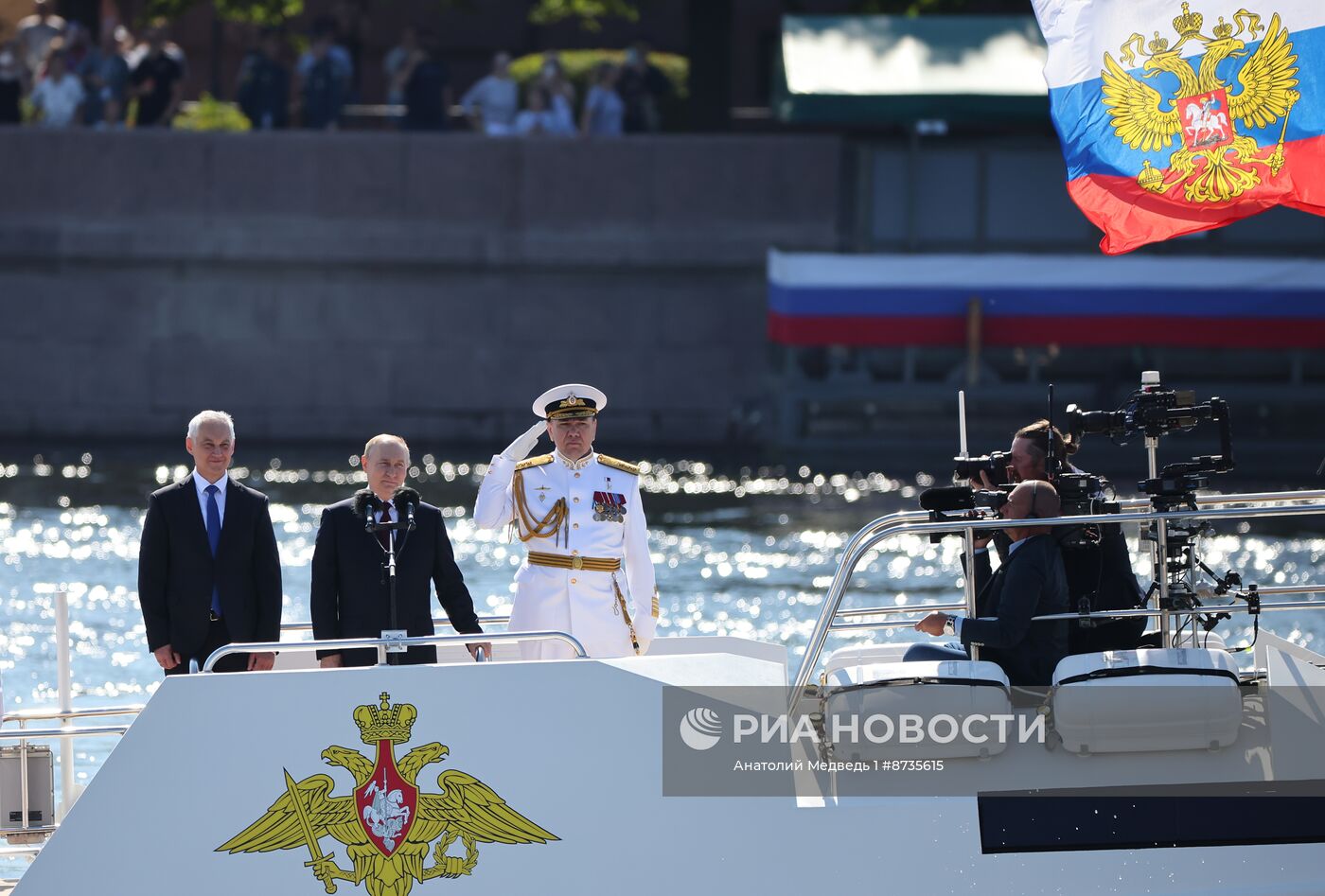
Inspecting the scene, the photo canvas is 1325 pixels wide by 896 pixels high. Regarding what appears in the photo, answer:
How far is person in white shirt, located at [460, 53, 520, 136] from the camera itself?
22.1 metres

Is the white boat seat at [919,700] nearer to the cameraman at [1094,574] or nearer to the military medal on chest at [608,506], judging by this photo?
the cameraman at [1094,574]

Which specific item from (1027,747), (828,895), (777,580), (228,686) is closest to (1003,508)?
(1027,747)

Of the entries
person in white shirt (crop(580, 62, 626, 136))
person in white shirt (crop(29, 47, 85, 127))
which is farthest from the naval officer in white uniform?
person in white shirt (crop(29, 47, 85, 127))

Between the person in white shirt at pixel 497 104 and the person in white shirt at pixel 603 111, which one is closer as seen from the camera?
the person in white shirt at pixel 603 111

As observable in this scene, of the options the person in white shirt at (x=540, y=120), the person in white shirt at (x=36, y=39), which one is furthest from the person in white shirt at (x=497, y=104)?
the person in white shirt at (x=36, y=39)

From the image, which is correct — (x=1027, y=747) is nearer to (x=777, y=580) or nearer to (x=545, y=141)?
(x=777, y=580)

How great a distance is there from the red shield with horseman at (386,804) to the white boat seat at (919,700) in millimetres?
1356

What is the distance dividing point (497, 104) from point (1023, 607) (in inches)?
653

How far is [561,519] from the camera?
7230 mm

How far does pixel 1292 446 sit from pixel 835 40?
22.1 feet

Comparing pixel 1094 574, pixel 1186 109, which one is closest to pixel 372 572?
pixel 1094 574

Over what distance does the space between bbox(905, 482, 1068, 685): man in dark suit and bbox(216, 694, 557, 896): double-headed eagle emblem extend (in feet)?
4.92

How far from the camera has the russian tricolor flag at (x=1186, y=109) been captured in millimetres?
7531

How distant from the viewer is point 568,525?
23.7ft
